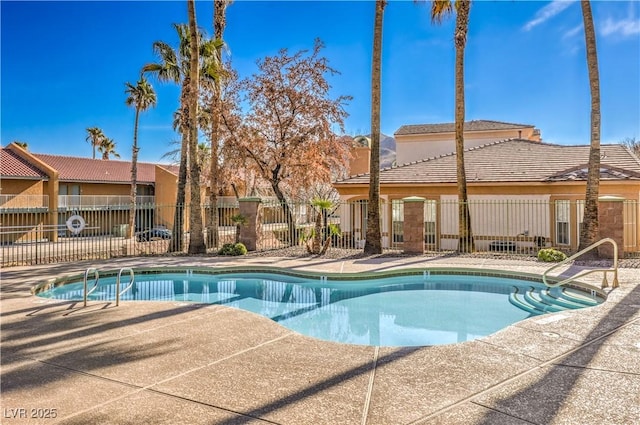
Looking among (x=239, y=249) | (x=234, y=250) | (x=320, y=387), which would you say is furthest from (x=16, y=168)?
(x=320, y=387)

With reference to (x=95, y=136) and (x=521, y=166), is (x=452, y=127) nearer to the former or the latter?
(x=521, y=166)

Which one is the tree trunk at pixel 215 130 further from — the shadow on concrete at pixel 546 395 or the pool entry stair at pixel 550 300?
the shadow on concrete at pixel 546 395

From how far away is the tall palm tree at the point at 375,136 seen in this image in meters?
16.2

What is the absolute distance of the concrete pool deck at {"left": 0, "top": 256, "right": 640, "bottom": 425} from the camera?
3857 mm

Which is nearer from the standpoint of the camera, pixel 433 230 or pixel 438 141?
pixel 433 230

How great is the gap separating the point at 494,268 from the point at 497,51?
14.4 m

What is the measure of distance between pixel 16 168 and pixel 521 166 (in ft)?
113

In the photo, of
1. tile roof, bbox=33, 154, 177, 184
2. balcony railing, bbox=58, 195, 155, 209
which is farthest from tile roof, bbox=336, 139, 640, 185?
tile roof, bbox=33, 154, 177, 184

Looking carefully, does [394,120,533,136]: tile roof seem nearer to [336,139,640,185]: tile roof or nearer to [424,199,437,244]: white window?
[336,139,640,185]: tile roof

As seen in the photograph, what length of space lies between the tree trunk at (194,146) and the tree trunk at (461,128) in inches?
412

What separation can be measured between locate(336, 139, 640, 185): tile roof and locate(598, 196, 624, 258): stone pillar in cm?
401

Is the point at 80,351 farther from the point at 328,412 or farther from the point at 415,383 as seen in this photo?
the point at 415,383

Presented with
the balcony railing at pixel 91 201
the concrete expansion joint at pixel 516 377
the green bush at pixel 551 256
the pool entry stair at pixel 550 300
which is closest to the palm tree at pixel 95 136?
the balcony railing at pixel 91 201

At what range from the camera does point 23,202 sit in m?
30.7
